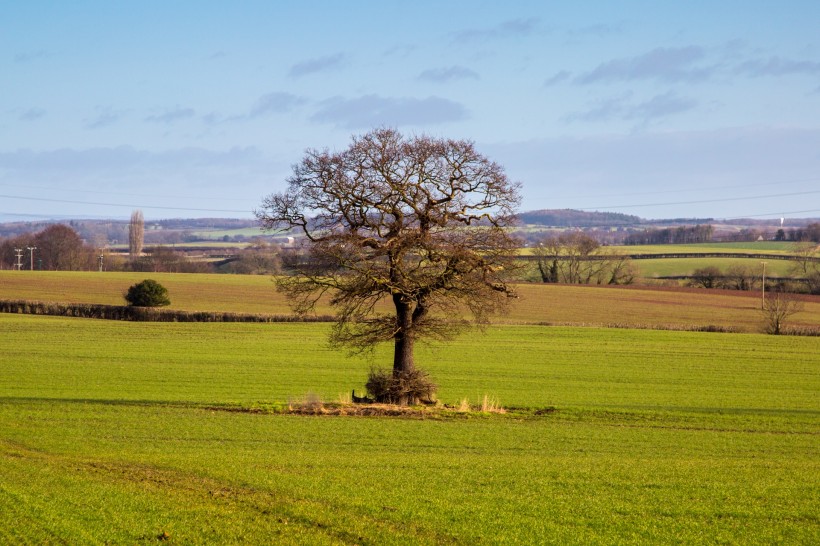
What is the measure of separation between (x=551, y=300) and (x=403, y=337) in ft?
183

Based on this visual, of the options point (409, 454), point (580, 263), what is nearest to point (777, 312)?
point (580, 263)

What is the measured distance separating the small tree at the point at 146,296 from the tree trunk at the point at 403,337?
143 feet

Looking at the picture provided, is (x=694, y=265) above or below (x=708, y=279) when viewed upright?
above

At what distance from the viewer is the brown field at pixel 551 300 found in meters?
Answer: 72.3

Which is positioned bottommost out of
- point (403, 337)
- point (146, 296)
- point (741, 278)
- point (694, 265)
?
point (146, 296)

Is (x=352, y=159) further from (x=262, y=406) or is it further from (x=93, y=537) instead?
(x=93, y=537)

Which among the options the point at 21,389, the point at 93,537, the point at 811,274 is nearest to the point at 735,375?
the point at 21,389

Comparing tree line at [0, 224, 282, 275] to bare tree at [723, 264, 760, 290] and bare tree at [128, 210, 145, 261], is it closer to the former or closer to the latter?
bare tree at [128, 210, 145, 261]

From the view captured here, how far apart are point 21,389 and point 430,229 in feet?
54.2

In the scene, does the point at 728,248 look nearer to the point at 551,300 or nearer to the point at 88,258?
the point at 551,300

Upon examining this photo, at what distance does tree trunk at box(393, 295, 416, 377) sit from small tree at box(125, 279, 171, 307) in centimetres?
4355

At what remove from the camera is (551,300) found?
8381cm

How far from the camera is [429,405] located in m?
30.0

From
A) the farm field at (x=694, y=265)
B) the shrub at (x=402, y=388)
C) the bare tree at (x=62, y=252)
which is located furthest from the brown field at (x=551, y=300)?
the shrub at (x=402, y=388)
